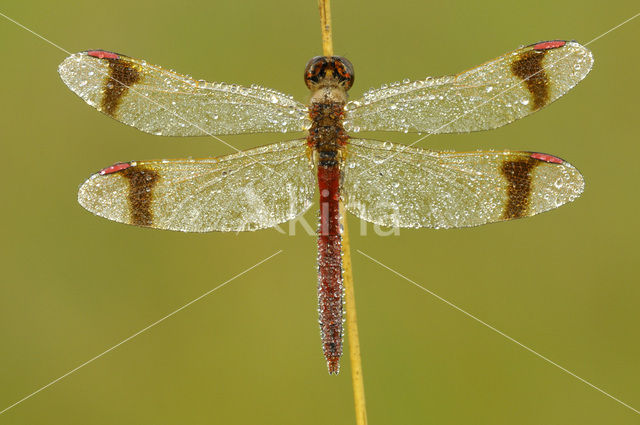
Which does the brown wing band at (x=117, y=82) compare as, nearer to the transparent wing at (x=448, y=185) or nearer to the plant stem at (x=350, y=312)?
the plant stem at (x=350, y=312)

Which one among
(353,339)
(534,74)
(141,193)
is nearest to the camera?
(353,339)

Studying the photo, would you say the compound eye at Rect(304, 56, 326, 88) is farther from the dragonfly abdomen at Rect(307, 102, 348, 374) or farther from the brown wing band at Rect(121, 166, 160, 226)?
the brown wing band at Rect(121, 166, 160, 226)

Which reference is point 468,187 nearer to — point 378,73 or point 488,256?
point 488,256

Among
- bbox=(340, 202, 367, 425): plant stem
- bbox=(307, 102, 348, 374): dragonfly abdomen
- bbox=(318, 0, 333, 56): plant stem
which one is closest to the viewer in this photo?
bbox=(340, 202, 367, 425): plant stem

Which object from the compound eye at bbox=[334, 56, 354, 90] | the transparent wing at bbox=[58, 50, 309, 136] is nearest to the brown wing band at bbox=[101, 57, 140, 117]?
the transparent wing at bbox=[58, 50, 309, 136]

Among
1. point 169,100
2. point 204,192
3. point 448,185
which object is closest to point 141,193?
point 204,192

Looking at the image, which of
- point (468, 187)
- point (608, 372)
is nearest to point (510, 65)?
point (468, 187)

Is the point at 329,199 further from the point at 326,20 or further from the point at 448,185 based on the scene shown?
the point at 326,20
